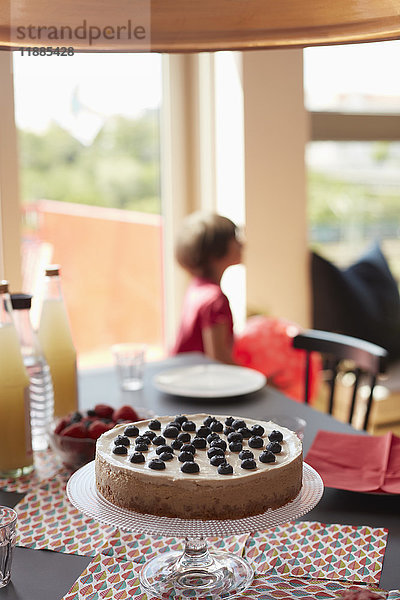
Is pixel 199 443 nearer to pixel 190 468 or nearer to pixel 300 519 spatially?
pixel 190 468

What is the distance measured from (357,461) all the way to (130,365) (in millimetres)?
704

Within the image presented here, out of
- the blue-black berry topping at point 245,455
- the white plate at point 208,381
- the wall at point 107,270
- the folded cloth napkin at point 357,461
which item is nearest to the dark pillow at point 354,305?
the wall at point 107,270

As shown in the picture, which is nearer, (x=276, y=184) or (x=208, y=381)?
(x=208, y=381)

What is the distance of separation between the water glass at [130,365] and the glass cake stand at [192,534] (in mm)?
762

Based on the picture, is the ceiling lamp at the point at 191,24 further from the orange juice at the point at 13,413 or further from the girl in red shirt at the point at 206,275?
the girl in red shirt at the point at 206,275

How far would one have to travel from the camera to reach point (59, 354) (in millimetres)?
1583

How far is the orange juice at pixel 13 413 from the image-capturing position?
1.35 m

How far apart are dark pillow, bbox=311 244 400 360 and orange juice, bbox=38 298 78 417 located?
6.55 feet

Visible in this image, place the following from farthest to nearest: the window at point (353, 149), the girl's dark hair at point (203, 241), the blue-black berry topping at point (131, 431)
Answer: the window at point (353, 149), the girl's dark hair at point (203, 241), the blue-black berry topping at point (131, 431)

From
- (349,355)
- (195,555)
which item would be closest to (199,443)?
(195,555)

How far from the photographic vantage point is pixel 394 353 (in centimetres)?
351

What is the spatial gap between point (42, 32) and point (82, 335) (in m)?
2.24

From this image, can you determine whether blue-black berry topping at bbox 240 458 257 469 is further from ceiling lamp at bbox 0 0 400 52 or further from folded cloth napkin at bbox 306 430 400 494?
ceiling lamp at bbox 0 0 400 52

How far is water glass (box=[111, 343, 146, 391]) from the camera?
72.7 inches
